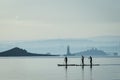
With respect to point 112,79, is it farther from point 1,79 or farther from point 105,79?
point 1,79

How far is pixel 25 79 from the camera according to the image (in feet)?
265

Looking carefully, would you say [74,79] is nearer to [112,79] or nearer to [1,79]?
[112,79]

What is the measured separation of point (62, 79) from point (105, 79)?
322 inches

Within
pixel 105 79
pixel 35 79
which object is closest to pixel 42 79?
pixel 35 79

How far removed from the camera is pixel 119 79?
253ft

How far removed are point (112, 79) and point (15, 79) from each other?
18.3 meters

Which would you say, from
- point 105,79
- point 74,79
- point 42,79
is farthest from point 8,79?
point 105,79

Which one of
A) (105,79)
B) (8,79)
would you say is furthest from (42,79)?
(105,79)

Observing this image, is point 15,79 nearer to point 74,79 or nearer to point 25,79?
point 25,79

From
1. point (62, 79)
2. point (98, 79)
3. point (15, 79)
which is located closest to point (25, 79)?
point (15, 79)

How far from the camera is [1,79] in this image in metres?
80.6

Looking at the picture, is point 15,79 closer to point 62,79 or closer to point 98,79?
point 62,79

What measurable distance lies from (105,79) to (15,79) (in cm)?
1705

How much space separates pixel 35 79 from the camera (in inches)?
3113
